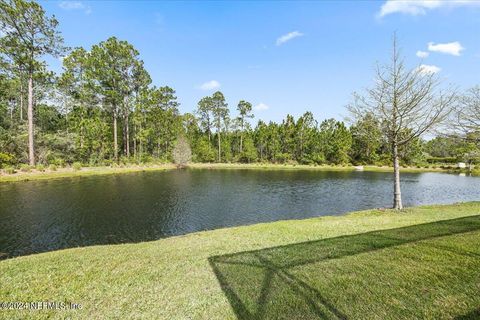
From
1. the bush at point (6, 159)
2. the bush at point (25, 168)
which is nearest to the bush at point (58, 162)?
the bush at point (6, 159)

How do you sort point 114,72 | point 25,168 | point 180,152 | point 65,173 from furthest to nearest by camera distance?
point 180,152 → point 114,72 → point 65,173 → point 25,168

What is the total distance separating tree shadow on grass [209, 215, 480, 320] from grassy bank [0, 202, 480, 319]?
0.07ft

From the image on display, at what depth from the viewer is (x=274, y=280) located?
492cm

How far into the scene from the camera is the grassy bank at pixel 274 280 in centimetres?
390

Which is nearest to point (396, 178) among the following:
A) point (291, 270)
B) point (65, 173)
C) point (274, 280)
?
point (291, 270)

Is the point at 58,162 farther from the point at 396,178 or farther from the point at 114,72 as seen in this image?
the point at 396,178

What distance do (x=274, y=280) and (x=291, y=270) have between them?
574mm

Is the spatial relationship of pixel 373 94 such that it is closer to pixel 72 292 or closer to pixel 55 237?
pixel 72 292

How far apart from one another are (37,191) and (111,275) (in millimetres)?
21767

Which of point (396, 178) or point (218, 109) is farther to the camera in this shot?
point (218, 109)

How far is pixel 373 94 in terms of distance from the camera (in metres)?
13.1

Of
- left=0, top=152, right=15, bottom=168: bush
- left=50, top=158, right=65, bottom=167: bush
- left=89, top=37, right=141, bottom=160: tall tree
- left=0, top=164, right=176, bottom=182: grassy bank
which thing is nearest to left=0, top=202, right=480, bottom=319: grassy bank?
left=0, top=164, right=176, bottom=182: grassy bank

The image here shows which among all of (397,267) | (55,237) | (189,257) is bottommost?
(55,237)

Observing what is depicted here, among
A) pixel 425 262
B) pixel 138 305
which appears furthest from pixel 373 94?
pixel 138 305
